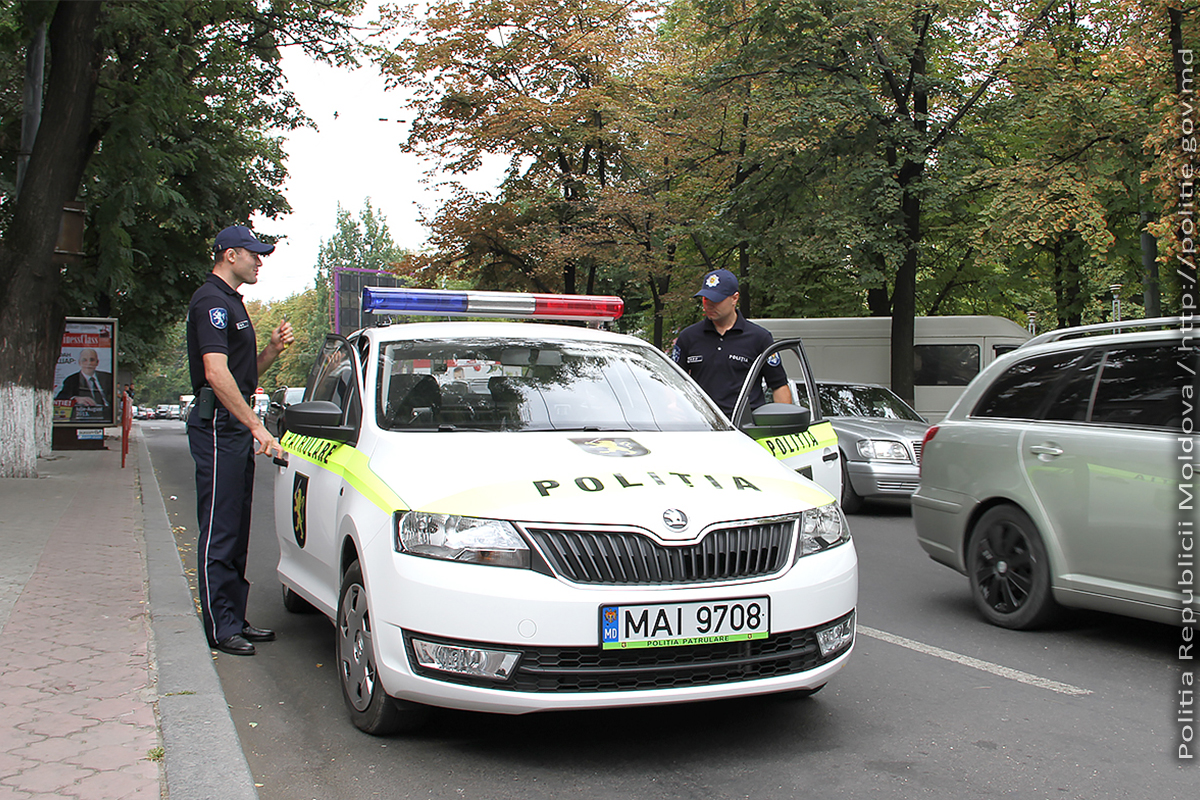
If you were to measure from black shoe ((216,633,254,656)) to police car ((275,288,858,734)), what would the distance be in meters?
0.89

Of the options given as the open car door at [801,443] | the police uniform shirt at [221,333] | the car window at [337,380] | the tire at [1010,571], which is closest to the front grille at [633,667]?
the car window at [337,380]

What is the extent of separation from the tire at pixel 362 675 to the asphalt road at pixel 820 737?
0.08 m

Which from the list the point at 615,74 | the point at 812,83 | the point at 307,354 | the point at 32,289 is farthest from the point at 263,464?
the point at 307,354

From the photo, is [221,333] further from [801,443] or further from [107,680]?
[801,443]

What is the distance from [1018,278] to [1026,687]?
2355 centimetres

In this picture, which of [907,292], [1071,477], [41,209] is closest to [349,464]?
[1071,477]

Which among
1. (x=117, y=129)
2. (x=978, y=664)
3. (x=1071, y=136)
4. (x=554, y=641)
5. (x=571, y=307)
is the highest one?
(x=1071, y=136)

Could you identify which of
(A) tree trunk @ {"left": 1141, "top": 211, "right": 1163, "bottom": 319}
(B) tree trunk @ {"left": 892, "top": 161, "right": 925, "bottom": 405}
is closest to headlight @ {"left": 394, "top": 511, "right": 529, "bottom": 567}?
(A) tree trunk @ {"left": 1141, "top": 211, "right": 1163, "bottom": 319}

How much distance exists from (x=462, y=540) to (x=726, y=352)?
11.7 ft

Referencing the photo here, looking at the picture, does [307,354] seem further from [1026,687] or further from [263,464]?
[1026,687]

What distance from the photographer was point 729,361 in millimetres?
6992

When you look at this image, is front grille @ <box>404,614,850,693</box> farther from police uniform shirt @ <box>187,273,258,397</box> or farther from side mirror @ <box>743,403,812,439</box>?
police uniform shirt @ <box>187,273,258,397</box>

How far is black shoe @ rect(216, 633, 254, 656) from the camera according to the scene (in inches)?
218

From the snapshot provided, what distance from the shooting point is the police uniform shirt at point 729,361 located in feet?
22.8
